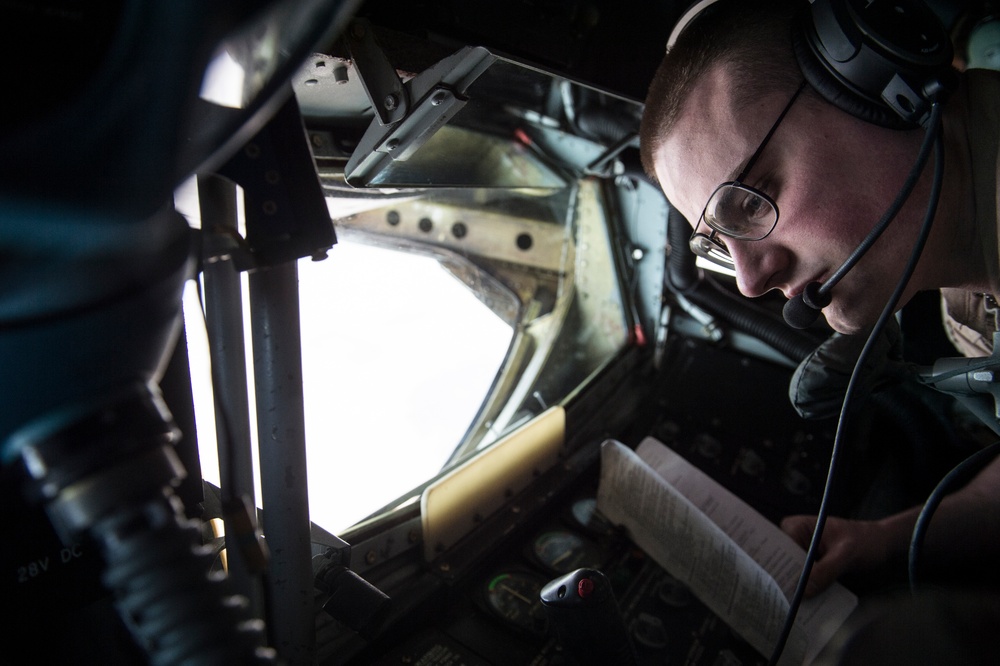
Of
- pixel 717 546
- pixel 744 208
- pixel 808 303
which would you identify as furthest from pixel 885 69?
pixel 717 546

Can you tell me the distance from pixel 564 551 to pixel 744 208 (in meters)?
0.83

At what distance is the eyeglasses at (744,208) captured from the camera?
Result: 101cm

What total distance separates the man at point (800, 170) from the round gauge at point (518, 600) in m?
0.55

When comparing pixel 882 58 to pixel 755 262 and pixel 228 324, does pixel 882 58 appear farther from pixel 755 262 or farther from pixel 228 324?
pixel 228 324

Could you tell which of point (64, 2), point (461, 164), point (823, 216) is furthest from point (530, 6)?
point (64, 2)

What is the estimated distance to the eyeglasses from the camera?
1014 mm

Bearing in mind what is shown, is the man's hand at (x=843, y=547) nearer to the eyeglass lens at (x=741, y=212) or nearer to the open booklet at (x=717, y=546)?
the open booklet at (x=717, y=546)

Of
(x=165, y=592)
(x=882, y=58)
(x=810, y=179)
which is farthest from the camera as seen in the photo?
(x=810, y=179)

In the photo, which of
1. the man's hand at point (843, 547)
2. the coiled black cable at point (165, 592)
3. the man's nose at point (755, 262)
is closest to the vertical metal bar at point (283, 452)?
the coiled black cable at point (165, 592)

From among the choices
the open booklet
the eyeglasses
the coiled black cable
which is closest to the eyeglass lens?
the eyeglasses

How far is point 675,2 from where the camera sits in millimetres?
1469

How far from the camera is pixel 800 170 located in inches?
39.3

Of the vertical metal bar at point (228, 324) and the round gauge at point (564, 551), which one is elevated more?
the vertical metal bar at point (228, 324)

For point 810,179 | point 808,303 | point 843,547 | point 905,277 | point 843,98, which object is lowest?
point 843,547
